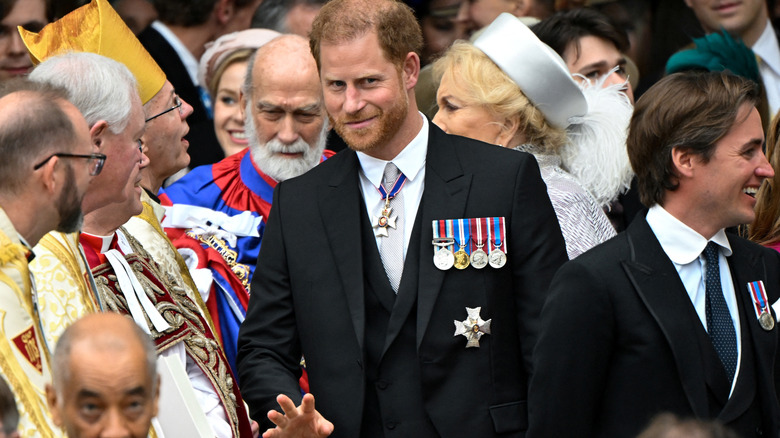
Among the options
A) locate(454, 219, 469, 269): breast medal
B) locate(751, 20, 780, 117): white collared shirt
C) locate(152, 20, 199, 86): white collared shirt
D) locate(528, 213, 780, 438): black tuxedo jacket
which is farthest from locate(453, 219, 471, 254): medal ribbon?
locate(152, 20, 199, 86): white collared shirt

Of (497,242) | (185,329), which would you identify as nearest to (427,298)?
(497,242)

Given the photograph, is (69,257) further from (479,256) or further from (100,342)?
(479,256)

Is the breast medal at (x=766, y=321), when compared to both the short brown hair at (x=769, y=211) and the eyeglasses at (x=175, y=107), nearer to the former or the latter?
the short brown hair at (x=769, y=211)

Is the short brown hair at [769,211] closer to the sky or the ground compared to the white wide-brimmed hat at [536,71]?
closer to the ground

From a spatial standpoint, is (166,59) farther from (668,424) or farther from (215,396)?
(668,424)

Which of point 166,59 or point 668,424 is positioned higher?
point 166,59

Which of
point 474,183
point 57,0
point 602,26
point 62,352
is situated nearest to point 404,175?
point 474,183

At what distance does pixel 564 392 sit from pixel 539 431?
0.15m

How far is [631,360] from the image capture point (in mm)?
3709

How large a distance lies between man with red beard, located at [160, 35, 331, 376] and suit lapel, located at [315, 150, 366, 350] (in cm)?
107

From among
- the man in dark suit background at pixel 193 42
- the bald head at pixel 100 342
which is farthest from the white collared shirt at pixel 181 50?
the bald head at pixel 100 342

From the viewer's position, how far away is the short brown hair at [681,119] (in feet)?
12.6

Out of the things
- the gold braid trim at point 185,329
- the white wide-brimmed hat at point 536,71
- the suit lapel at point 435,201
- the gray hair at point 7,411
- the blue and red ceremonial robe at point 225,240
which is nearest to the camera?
the gray hair at point 7,411

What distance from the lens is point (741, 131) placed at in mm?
3877
